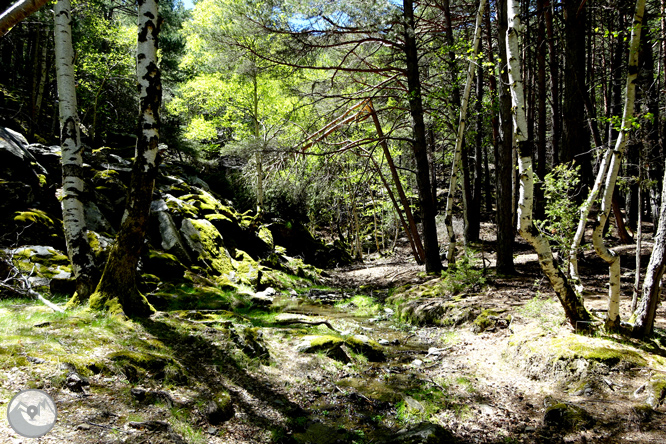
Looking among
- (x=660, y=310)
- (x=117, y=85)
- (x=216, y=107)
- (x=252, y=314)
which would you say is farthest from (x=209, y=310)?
(x=117, y=85)

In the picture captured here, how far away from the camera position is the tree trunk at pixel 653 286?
4105mm

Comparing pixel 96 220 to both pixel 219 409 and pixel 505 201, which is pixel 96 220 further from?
pixel 505 201

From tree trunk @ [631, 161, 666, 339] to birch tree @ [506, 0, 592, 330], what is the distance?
1.69 ft

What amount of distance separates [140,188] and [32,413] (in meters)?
3.16

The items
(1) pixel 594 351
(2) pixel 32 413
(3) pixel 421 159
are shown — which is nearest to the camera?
(2) pixel 32 413

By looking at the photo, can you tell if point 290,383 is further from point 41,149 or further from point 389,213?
point 389,213

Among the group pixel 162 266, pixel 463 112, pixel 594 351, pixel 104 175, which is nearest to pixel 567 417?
pixel 594 351

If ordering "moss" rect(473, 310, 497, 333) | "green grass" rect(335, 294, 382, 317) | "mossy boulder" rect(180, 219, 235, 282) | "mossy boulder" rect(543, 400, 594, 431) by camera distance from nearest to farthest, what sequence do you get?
"mossy boulder" rect(543, 400, 594, 431) < "moss" rect(473, 310, 497, 333) < "green grass" rect(335, 294, 382, 317) < "mossy boulder" rect(180, 219, 235, 282)

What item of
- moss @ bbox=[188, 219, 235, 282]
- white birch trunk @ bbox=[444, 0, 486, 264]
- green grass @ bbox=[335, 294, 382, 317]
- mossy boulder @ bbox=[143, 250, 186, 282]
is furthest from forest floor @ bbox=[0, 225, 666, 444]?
moss @ bbox=[188, 219, 235, 282]

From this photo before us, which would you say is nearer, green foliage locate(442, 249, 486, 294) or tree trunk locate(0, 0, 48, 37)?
tree trunk locate(0, 0, 48, 37)

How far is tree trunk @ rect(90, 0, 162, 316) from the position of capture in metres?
4.97

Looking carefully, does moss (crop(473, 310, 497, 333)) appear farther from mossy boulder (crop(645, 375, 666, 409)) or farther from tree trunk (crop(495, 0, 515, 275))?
tree trunk (crop(495, 0, 515, 275))

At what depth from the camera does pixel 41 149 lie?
927 centimetres

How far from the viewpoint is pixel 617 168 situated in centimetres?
418
